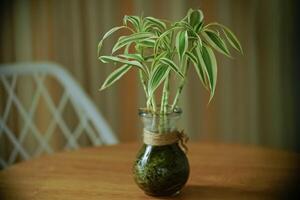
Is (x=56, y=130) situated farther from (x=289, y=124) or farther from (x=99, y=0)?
(x=289, y=124)

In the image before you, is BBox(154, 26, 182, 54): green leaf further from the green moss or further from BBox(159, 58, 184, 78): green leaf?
the green moss

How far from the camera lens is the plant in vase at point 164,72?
760 millimetres

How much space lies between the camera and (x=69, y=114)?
5.36ft

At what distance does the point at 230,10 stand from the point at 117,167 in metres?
0.69

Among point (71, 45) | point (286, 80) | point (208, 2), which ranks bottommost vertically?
point (286, 80)

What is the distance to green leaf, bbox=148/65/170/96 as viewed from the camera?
0.76 metres

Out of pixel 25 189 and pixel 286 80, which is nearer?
pixel 25 189

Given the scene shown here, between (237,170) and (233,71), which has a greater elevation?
(233,71)

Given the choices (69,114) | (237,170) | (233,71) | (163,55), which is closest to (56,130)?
(69,114)

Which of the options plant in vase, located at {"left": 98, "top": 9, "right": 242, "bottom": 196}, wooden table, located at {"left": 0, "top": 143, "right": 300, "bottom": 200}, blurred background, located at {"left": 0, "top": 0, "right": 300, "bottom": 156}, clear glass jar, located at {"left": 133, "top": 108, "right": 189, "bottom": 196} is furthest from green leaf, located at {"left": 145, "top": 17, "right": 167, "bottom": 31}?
blurred background, located at {"left": 0, "top": 0, "right": 300, "bottom": 156}

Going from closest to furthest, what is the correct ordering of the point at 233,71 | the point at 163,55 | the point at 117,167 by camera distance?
the point at 163,55 < the point at 117,167 < the point at 233,71

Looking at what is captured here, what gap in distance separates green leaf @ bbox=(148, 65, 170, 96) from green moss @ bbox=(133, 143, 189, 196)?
109mm

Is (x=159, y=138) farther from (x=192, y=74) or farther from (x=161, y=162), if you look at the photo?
(x=192, y=74)

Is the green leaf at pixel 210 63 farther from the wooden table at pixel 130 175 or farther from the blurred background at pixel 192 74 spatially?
the blurred background at pixel 192 74
